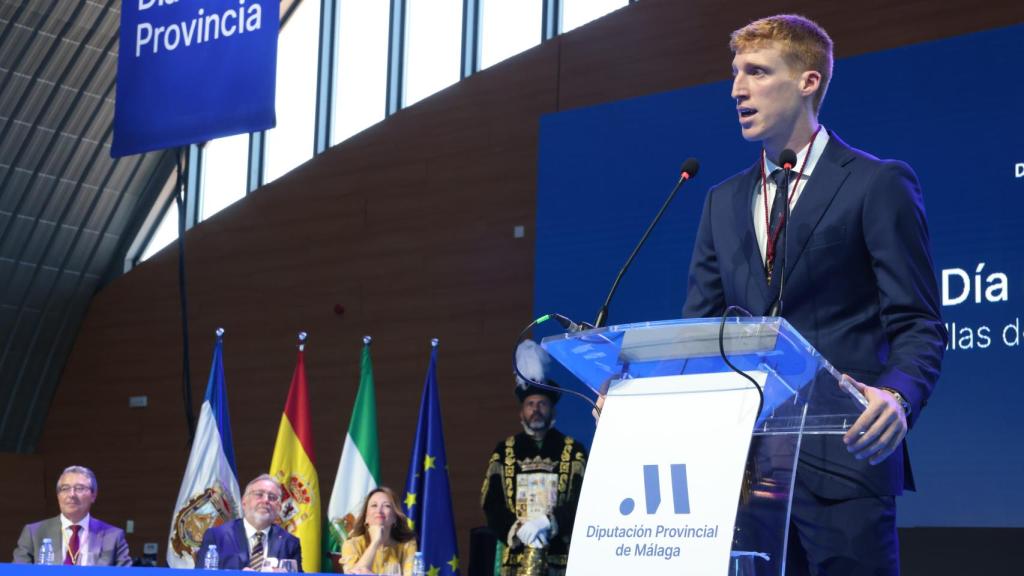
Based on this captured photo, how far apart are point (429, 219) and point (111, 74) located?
3.92 meters

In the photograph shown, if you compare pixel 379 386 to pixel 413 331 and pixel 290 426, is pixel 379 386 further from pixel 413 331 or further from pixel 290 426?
pixel 290 426

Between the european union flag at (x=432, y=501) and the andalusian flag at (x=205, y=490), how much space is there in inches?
42.6

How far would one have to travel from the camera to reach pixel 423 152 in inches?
386

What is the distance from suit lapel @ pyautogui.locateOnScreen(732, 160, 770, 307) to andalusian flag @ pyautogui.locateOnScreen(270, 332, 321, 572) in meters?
5.84

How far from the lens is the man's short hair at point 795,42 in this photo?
2088 mm

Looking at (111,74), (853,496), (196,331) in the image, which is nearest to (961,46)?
(853,496)

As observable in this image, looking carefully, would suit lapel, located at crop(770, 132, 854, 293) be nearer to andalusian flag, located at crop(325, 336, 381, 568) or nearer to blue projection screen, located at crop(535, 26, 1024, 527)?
blue projection screen, located at crop(535, 26, 1024, 527)

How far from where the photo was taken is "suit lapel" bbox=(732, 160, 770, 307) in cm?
204

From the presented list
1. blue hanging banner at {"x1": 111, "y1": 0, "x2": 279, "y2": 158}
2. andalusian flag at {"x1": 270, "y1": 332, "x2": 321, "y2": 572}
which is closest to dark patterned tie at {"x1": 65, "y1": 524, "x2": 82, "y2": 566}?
andalusian flag at {"x1": 270, "y1": 332, "x2": 321, "y2": 572}

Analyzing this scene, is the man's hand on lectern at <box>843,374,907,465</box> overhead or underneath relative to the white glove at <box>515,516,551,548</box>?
overhead

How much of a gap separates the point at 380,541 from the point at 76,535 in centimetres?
156

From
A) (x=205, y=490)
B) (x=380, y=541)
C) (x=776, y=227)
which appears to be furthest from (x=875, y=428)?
(x=205, y=490)

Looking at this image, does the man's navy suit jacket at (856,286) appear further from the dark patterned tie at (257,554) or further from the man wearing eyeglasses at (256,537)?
the dark patterned tie at (257,554)

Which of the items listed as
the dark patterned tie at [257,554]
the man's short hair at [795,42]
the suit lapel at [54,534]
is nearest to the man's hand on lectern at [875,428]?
the man's short hair at [795,42]
